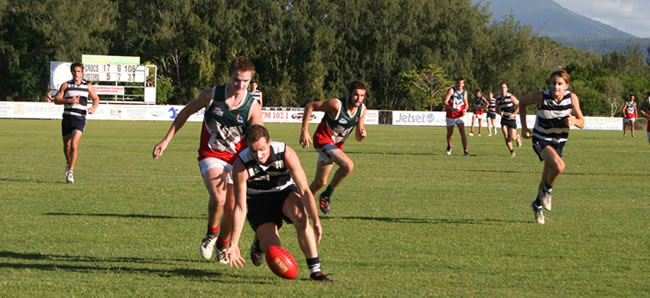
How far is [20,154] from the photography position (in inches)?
844

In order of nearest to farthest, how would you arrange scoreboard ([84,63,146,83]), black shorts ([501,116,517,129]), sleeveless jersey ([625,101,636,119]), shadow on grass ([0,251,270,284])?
shadow on grass ([0,251,270,284])
black shorts ([501,116,517,129])
sleeveless jersey ([625,101,636,119])
scoreboard ([84,63,146,83])

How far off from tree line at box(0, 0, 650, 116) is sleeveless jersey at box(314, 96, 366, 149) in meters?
63.0

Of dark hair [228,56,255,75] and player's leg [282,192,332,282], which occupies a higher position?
dark hair [228,56,255,75]

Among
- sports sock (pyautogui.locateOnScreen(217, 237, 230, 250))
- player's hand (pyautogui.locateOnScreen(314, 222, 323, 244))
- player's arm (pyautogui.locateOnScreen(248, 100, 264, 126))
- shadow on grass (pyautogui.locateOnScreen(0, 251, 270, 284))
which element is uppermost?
player's arm (pyautogui.locateOnScreen(248, 100, 264, 126))

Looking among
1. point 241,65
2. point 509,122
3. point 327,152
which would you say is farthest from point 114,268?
point 509,122

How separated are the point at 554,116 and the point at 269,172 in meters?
5.46

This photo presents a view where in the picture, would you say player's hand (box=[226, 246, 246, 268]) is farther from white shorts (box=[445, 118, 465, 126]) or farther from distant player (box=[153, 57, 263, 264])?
white shorts (box=[445, 118, 465, 126])

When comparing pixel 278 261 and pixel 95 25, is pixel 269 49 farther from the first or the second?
pixel 278 261

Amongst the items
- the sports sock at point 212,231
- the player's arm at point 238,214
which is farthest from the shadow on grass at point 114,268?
the sports sock at point 212,231

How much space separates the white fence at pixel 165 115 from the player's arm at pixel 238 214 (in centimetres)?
4292

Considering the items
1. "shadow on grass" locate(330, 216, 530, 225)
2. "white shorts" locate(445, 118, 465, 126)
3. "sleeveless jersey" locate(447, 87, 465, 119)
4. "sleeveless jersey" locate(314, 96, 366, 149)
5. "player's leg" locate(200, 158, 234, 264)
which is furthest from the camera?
"sleeveless jersey" locate(447, 87, 465, 119)

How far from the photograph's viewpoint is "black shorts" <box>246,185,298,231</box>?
7.00 metres

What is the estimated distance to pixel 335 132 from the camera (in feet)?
38.3

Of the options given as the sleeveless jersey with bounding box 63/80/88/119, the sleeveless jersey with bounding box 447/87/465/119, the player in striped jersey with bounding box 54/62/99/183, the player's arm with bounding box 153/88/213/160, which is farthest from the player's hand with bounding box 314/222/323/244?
the sleeveless jersey with bounding box 447/87/465/119
